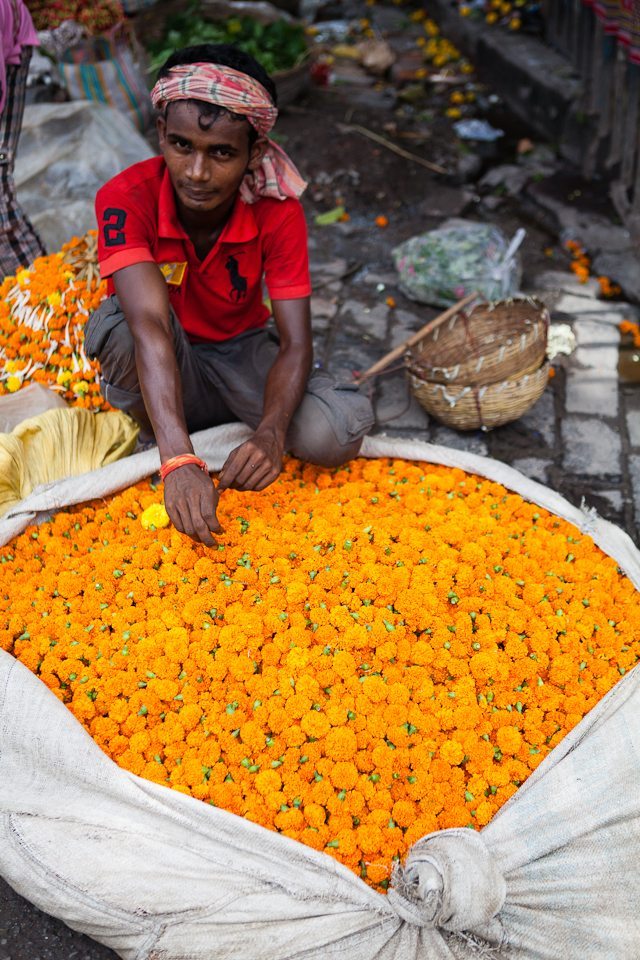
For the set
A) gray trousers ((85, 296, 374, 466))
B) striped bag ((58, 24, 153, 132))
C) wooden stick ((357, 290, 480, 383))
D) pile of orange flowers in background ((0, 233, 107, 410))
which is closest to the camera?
gray trousers ((85, 296, 374, 466))

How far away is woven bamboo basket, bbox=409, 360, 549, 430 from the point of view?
10.7 ft

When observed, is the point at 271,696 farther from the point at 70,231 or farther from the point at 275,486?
the point at 70,231

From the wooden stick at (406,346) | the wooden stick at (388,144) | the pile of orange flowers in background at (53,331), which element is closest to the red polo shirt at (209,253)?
the pile of orange flowers in background at (53,331)

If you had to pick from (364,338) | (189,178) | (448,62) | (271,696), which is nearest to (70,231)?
(364,338)

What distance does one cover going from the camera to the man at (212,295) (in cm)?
238

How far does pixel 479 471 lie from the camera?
9.57 feet

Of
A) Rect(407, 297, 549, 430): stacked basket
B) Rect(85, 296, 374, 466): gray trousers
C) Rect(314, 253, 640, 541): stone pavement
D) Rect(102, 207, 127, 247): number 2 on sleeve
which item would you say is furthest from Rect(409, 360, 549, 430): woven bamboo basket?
Rect(102, 207, 127, 247): number 2 on sleeve

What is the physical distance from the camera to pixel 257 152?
8.48 feet

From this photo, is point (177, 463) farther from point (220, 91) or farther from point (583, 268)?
point (583, 268)

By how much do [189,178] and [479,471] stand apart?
4.30 ft

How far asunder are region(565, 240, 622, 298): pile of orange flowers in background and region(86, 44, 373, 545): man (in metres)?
2.15

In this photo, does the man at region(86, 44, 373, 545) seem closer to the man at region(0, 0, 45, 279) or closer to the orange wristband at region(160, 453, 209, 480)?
the orange wristband at region(160, 453, 209, 480)

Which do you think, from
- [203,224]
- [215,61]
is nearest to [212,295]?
[203,224]

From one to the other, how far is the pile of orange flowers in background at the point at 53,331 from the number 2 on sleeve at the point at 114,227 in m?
0.76
